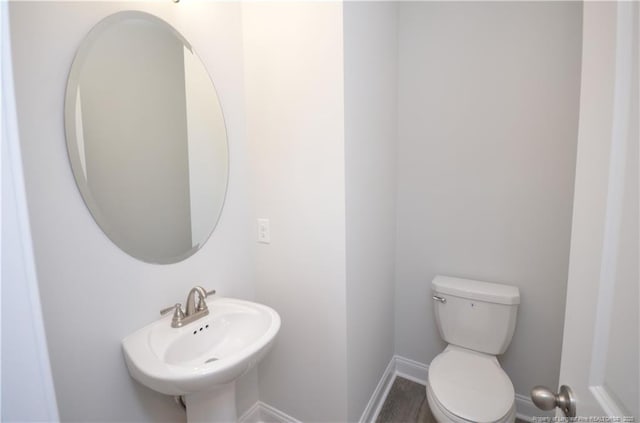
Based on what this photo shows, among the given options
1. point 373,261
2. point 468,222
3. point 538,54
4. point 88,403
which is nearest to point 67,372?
point 88,403

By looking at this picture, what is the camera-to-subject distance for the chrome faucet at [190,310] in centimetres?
109

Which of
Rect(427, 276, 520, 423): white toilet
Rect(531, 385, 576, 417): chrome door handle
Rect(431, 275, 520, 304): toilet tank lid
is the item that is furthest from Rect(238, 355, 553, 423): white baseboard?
Rect(531, 385, 576, 417): chrome door handle

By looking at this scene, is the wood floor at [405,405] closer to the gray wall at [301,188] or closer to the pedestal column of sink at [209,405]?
the gray wall at [301,188]

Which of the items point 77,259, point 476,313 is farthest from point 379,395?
point 77,259

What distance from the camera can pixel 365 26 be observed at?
1333mm

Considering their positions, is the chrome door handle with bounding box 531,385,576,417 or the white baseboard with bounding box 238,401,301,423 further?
the white baseboard with bounding box 238,401,301,423

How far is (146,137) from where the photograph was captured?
108cm

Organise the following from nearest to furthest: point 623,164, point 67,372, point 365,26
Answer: point 623,164, point 67,372, point 365,26

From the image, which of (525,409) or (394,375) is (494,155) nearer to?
(525,409)

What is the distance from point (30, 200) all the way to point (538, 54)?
217cm

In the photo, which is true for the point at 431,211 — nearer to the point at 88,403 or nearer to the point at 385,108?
the point at 385,108

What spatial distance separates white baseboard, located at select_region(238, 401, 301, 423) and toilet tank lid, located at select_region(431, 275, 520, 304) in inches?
42.9

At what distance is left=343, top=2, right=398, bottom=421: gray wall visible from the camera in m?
1.26

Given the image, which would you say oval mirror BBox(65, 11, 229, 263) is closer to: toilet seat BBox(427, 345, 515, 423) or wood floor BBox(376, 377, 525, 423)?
toilet seat BBox(427, 345, 515, 423)
